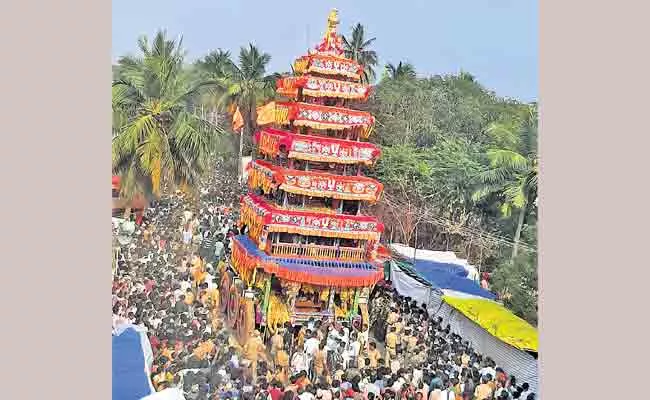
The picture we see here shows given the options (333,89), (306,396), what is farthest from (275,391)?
(333,89)

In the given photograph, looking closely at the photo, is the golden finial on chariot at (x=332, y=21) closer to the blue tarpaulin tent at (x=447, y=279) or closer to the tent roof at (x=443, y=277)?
the tent roof at (x=443, y=277)

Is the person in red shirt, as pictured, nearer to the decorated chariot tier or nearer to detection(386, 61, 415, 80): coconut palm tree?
the decorated chariot tier

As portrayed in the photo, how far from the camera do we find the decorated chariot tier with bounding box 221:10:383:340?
10.0m

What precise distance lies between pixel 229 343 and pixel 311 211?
1.96 metres

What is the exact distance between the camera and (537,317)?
10805 millimetres

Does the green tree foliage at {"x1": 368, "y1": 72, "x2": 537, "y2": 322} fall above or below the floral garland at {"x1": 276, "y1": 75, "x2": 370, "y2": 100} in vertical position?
below

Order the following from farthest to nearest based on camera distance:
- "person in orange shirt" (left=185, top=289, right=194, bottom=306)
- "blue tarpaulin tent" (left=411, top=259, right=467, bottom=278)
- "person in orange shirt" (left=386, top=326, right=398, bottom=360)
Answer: "blue tarpaulin tent" (left=411, top=259, right=467, bottom=278), "person in orange shirt" (left=386, top=326, right=398, bottom=360), "person in orange shirt" (left=185, top=289, right=194, bottom=306)

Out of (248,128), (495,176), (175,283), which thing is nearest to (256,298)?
(175,283)

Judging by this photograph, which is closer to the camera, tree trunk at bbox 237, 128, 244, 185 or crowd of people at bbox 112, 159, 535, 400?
crowd of people at bbox 112, 159, 535, 400

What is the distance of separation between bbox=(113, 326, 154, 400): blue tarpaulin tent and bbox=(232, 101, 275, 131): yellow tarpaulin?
2942mm

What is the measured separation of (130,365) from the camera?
932 centimetres

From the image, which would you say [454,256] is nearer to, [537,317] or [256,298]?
[537,317]

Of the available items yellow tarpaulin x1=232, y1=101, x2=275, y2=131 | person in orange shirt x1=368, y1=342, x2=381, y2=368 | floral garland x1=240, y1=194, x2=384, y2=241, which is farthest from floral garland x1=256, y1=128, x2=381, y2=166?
person in orange shirt x1=368, y1=342, x2=381, y2=368

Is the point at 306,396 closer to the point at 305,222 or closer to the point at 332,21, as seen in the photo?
the point at 305,222
